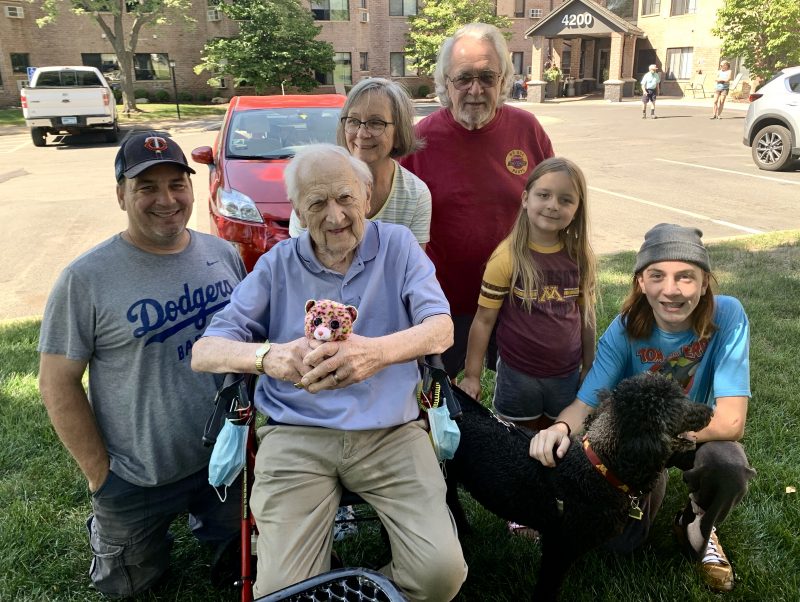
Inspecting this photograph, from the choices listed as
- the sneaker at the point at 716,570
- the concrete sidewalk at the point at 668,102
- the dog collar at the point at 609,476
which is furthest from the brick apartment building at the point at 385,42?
the sneaker at the point at 716,570

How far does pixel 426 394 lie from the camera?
227 centimetres

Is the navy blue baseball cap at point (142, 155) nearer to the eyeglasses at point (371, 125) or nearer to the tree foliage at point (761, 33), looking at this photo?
the eyeglasses at point (371, 125)

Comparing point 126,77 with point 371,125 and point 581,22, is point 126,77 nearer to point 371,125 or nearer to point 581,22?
point 581,22

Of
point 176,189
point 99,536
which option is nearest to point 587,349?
point 176,189

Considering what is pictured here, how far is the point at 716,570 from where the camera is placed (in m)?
2.48

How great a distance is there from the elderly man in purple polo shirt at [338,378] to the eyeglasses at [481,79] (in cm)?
89

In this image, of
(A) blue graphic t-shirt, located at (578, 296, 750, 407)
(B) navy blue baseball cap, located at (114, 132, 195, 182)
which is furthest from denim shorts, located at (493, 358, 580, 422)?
(B) navy blue baseball cap, located at (114, 132, 195, 182)

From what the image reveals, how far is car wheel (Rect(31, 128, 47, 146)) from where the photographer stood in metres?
17.4

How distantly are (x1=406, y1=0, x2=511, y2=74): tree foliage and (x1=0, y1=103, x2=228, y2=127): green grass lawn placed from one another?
12649mm

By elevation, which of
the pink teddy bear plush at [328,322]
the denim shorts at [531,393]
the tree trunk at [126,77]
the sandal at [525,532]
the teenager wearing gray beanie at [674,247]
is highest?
the tree trunk at [126,77]

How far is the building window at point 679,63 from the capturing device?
36.1 m

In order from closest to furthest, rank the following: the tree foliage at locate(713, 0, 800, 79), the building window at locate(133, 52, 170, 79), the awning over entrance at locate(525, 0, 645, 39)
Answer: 1. the tree foliage at locate(713, 0, 800, 79)
2. the building window at locate(133, 52, 170, 79)
3. the awning over entrance at locate(525, 0, 645, 39)

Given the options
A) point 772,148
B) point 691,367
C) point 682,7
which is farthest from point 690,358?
point 682,7

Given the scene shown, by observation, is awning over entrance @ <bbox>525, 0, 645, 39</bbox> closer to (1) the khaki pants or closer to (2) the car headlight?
(2) the car headlight
